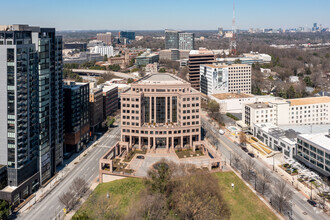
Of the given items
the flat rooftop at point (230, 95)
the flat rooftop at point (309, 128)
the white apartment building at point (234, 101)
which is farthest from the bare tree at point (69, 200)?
the flat rooftop at point (230, 95)

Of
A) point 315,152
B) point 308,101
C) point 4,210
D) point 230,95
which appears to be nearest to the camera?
point 4,210

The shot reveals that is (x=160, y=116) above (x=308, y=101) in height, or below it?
below

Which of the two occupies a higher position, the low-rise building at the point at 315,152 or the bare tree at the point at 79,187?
the low-rise building at the point at 315,152

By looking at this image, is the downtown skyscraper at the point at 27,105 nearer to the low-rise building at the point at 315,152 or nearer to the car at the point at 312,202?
the car at the point at 312,202

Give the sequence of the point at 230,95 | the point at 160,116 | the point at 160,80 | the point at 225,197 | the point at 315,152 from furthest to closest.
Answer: the point at 230,95, the point at 160,80, the point at 160,116, the point at 315,152, the point at 225,197

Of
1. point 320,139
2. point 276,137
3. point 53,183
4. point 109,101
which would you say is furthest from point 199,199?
point 109,101

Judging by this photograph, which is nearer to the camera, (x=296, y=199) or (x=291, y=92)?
(x=296, y=199)

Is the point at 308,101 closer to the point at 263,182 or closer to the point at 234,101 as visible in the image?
the point at 234,101
